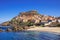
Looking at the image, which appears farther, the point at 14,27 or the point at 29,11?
the point at 29,11

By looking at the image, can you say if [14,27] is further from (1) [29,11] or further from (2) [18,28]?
(1) [29,11]

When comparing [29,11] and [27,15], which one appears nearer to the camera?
[27,15]

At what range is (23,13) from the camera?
14212cm

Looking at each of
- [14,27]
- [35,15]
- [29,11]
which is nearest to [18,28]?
[14,27]

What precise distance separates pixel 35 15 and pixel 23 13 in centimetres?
1406

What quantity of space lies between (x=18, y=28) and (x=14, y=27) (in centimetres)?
210

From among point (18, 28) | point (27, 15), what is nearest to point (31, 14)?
point (27, 15)

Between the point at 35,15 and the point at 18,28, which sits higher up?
the point at 35,15

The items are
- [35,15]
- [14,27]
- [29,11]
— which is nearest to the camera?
[14,27]

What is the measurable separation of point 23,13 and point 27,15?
6.46 meters

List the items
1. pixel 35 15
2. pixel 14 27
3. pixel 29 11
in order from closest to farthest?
1. pixel 14 27
2. pixel 35 15
3. pixel 29 11

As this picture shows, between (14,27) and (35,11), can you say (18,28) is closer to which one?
(14,27)

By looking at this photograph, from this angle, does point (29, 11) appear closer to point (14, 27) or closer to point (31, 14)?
point (31, 14)

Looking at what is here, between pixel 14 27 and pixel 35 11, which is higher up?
pixel 35 11
